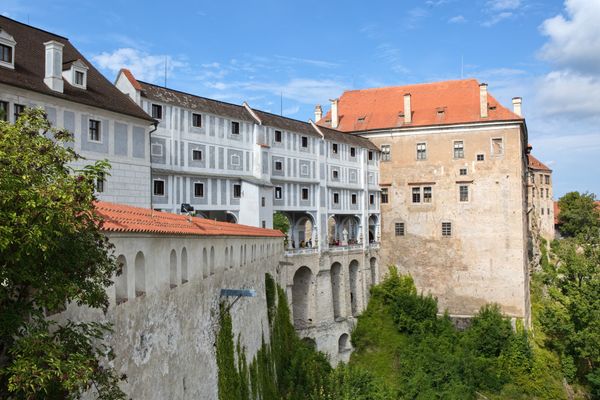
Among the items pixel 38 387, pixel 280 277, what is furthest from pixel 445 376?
pixel 38 387

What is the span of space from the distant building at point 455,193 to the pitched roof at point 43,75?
25.4 metres

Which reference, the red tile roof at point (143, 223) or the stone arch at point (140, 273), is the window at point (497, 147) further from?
the stone arch at point (140, 273)

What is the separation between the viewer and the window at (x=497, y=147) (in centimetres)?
4212

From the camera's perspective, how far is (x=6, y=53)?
20.1 meters

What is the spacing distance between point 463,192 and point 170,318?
35086 mm

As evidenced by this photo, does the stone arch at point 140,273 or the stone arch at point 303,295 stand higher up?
the stone arch at point 140,273

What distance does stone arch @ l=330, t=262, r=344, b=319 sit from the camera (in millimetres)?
40469

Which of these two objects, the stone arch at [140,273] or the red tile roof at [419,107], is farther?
the red tile roof at [419,107]

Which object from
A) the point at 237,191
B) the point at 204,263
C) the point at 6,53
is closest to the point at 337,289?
the point at 237,191

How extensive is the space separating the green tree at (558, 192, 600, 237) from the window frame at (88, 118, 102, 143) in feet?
223

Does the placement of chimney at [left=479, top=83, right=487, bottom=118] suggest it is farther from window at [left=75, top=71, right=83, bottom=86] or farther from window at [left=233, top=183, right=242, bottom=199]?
window at [left=75, top=71, right=83, bottom=86]

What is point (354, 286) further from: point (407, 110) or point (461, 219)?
point (407, 110)

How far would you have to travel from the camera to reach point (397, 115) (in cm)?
4672

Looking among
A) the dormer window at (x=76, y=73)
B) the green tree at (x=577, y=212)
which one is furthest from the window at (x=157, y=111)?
the green tree at (x=577, y=212)
